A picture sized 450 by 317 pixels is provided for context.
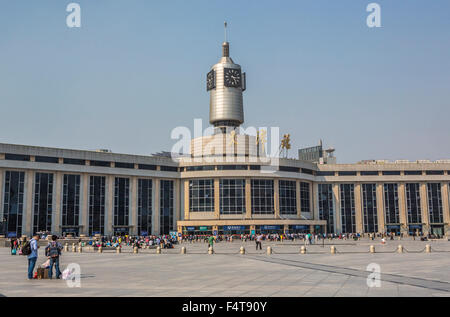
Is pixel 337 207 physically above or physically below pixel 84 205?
below

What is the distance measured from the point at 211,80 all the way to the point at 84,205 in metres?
46.2

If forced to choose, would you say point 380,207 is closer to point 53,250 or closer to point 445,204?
point 445,204

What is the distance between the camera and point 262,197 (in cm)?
10256

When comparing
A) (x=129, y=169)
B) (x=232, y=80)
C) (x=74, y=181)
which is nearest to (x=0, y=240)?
(x=74, y=181)

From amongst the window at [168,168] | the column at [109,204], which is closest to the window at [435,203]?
the window at [168,168]

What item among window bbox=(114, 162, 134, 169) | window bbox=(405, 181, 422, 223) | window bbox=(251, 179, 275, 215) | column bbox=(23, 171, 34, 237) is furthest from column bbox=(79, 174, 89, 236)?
window bbox=(405, 181, 422, 223)

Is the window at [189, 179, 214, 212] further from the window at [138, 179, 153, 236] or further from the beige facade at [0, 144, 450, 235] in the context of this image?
the window at [138, 179, 153, 236]

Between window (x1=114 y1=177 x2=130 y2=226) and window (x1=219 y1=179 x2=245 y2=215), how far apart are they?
20.9 meters

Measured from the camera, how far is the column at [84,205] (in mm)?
92375

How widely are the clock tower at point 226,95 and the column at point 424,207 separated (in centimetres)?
4897

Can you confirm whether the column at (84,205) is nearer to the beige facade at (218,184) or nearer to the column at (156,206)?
the beige facade at (218,184)

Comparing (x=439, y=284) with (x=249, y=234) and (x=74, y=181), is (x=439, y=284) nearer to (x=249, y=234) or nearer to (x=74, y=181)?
(x=249, y=234)

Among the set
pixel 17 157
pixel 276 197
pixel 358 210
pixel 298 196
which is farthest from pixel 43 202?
pixel 358 210

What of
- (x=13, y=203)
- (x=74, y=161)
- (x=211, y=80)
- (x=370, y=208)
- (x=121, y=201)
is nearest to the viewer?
(x=13, y=203)
